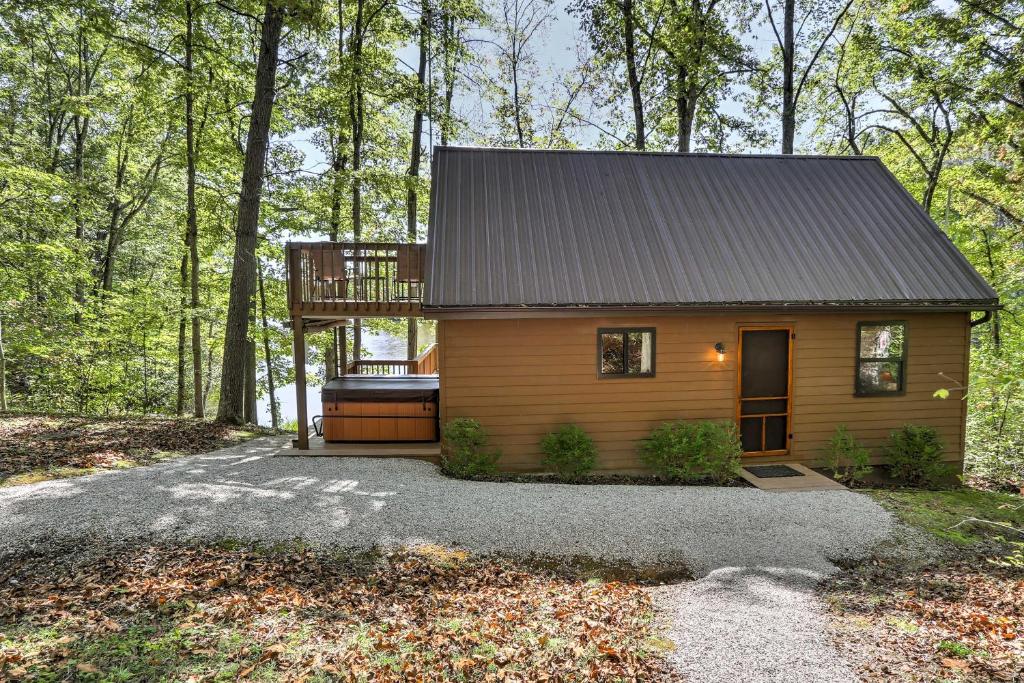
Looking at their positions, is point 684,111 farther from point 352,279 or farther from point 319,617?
point 319,617

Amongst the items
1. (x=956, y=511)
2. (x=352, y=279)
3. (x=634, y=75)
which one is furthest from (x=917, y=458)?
(x=634, y=75)

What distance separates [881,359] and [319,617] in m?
8.89

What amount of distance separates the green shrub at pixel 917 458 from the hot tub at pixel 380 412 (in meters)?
7.56

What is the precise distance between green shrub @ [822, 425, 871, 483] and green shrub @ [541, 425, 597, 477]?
394 cm

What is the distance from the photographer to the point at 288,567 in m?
4.54

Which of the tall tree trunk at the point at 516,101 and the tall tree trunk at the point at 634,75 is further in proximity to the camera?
the tall tree trunk at the point at 516,101

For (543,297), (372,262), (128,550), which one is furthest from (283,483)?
(543,297)

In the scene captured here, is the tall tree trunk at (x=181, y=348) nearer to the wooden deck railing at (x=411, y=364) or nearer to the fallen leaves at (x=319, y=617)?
the wooden deck railing at (x=411, y=364)

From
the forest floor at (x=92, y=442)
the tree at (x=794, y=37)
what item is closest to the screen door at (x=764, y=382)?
the forest floor at (x=92, y=442)

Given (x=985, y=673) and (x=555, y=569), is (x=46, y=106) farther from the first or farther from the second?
(x=985, y=673)

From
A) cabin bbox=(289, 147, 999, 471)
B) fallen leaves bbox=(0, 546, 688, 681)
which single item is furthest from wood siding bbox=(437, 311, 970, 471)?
fallen leaves bbox=(0, 546, 688, 681)

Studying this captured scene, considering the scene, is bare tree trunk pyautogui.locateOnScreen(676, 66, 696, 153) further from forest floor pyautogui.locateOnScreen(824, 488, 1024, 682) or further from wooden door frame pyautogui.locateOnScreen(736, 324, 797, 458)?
forest floor pyautogui.locateOnScreen(824, 488, 1024, 682)

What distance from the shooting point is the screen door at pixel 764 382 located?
816cm

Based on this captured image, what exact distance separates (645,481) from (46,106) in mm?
20666
